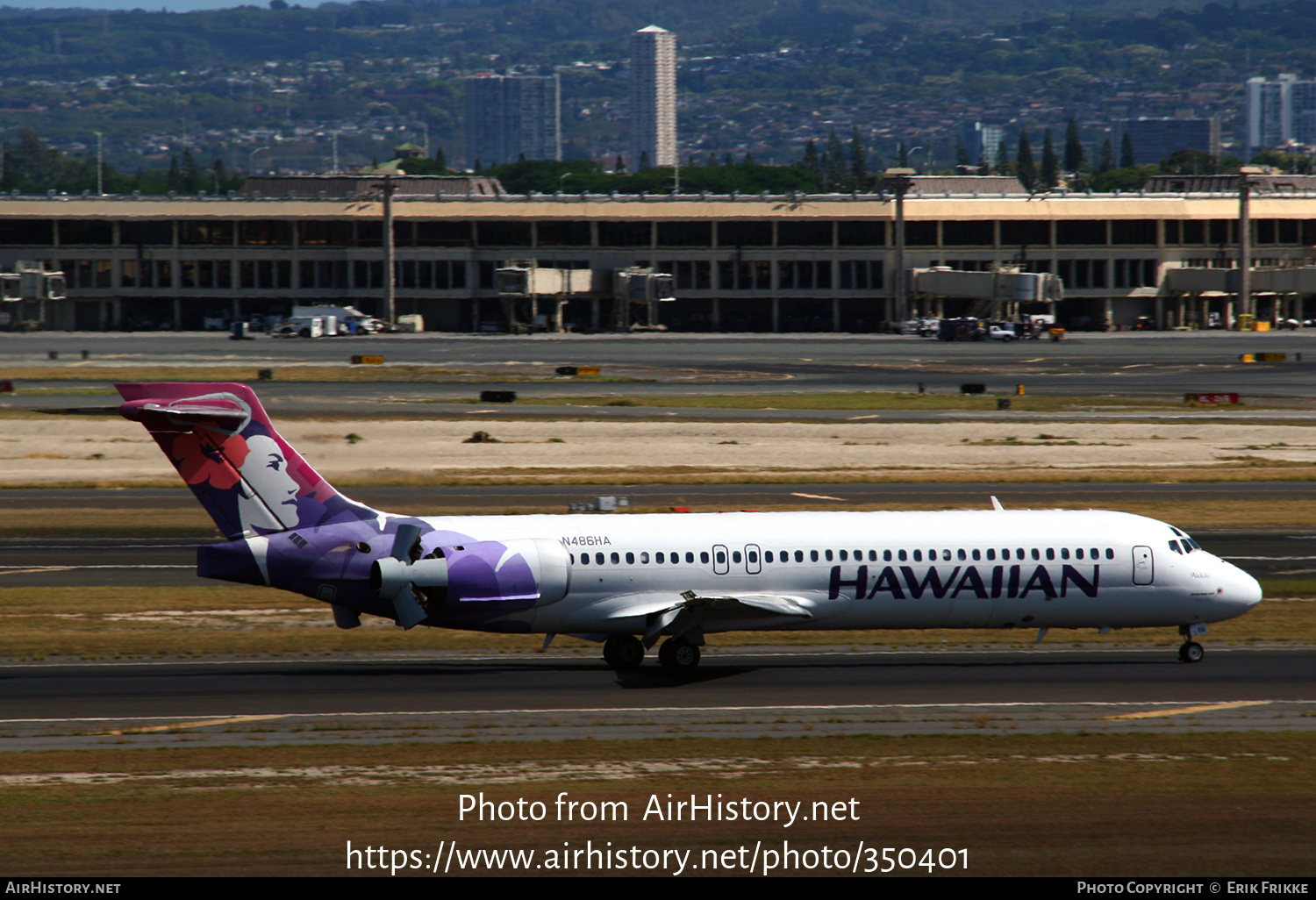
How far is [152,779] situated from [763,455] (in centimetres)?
5079

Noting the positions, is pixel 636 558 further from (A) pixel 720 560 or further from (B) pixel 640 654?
(B) pixel 640 654

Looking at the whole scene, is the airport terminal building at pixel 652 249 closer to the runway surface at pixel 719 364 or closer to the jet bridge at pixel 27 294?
the jet bridge at pixel 27 294

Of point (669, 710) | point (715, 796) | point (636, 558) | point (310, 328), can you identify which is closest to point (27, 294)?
point (310, 328)

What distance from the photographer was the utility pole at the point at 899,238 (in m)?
171

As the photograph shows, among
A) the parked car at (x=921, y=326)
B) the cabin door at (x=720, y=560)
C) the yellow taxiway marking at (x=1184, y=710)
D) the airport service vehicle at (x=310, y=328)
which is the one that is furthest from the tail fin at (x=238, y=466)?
the parked car at (x=921, y=326)

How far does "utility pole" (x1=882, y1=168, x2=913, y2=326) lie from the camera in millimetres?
170625

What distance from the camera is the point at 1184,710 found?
30.4 meters

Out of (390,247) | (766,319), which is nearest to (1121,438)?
(766,319)

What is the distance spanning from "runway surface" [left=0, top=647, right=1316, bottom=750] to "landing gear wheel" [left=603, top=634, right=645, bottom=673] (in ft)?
Result: 1.62

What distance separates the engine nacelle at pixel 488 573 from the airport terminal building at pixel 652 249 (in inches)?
5712

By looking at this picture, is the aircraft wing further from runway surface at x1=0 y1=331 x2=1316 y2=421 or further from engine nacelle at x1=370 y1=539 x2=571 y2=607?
runway surface at x1=0 y1=331 x2=1316 y2=421

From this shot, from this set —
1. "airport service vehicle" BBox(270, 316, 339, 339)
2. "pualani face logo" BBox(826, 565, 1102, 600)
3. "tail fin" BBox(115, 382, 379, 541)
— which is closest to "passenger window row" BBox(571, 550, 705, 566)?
"pualani face logo" BBox(826, 565, 1102, 600)

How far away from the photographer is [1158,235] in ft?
577

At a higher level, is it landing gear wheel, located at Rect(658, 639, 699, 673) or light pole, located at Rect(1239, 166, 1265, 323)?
light pole, located at Rect(1239, 166, 1265, 323)
